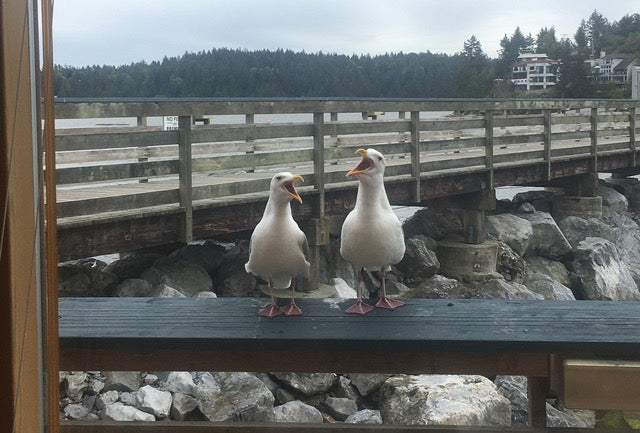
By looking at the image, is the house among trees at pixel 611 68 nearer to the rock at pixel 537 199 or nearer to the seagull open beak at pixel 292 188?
the rock at pixel 537 199

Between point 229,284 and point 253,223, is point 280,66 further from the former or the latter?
point 229,284

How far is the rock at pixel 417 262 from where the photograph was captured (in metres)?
1.17

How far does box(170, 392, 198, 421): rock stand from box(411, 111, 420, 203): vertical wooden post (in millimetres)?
465

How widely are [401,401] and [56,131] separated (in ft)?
2.14

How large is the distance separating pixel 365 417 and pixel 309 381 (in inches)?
4.1

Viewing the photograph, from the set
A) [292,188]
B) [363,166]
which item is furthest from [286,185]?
[363,166]

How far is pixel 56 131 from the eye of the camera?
72 centimetres

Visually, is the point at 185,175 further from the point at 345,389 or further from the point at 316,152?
the point at 345,389

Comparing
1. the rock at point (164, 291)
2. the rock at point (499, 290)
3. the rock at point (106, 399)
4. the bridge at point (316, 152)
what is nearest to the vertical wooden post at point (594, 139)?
the bridge at point (316, 152)

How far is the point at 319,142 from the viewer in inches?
42.8

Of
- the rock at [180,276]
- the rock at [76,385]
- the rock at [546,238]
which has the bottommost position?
the rock at [76,385]

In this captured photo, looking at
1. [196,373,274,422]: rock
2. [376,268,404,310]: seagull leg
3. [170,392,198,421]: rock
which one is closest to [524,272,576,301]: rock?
[376,268,404,310]: seagull leg

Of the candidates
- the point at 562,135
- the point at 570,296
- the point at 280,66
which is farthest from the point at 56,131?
the point at 570,296

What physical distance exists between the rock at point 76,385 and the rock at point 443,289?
0.54m
